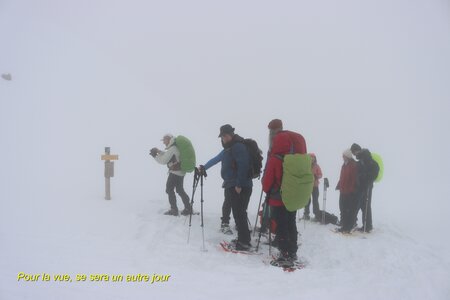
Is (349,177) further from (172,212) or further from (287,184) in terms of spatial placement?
(172,212)

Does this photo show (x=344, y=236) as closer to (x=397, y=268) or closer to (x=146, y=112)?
(x=397, y=268)

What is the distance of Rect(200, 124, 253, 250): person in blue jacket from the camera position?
259 inches

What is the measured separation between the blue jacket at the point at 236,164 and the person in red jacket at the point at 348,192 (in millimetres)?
3314

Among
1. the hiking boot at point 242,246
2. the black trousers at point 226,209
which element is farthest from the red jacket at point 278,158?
the black trousers at point 226,209

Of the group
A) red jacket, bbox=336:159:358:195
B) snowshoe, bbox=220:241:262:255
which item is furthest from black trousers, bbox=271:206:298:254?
red jacket, bbox=336:159:358:195

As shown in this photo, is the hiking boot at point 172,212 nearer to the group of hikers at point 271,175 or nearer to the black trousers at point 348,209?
the group of hikers at point 271,175

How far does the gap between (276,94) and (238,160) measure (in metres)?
43.2

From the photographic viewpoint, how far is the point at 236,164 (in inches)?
264

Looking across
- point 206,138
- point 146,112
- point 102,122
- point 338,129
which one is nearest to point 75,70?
point 146,112

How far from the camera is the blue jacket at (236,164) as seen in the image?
21.5 feet

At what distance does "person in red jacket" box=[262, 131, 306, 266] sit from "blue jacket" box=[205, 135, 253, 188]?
20.6 inches

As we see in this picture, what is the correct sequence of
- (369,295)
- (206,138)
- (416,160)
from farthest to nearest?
(416,160) < (206,138) < (369,295)

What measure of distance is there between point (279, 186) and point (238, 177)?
781mm

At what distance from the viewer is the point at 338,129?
1447 inches
